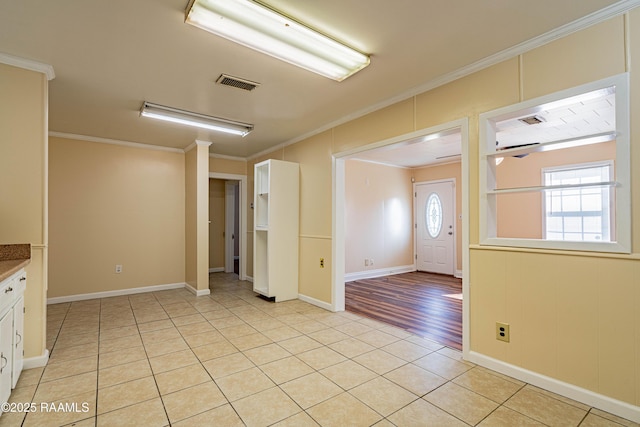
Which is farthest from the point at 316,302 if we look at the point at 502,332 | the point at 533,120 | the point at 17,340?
the point at 533,120

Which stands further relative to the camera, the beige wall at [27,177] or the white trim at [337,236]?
the white trim at [337,236]

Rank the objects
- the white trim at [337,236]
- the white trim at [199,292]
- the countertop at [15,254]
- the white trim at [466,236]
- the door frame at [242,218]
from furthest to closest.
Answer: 1. the door frame at [242,218]
2. the white trim at [199,292]
3. the white trim at [337,236]
4. the white trim at [466,236]
5. the countertop at [15,254]

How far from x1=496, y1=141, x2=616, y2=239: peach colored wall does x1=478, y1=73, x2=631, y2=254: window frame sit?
145 inches

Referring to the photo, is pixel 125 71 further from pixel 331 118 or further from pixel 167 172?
pixel 167 172

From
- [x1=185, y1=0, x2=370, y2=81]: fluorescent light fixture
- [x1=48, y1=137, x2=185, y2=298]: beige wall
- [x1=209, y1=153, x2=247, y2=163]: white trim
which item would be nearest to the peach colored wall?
[x1=185, y1=0, x2=370, y2=81]: fluorescent light fixture

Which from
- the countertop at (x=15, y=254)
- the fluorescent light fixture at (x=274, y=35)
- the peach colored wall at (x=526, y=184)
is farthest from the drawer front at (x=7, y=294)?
the peach colored wall at (x=526, y=184)

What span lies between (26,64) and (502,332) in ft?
15.2

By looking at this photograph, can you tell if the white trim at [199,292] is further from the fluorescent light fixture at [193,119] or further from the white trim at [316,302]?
the fluorescent light fixture at [193,119]

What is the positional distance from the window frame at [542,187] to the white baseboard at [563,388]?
96 cm

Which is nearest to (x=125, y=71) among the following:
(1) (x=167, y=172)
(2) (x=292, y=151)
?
(2) (x=292, y=151)

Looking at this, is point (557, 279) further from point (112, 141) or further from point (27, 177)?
point (112, 141)

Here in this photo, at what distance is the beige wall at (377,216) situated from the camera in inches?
253

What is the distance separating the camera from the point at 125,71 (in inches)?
109

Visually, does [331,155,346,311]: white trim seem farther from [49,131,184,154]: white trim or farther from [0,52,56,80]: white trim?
[49,131,184,154]: white trim
